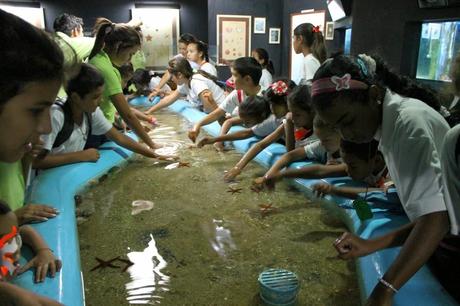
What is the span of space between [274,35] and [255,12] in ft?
3.09

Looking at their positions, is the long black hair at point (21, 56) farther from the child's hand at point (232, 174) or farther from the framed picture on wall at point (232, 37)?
the framed picture on wall at point (232, 37)

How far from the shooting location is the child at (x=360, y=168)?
8.15 feet

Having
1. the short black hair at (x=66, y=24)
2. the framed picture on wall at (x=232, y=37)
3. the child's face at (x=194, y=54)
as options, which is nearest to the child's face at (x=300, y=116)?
the short black hair at (x=66, y=24)

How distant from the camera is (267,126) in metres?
4.87

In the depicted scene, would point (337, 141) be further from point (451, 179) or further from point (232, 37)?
point (232, 37)

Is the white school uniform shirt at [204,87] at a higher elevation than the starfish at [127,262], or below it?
higher

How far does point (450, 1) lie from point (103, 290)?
5.19 m

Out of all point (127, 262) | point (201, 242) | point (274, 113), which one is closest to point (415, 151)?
point (201, 242)

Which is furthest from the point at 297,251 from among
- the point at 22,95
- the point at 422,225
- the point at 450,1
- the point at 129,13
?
the point at 129,13

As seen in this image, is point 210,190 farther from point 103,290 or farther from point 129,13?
point 129,13

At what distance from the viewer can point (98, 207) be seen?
136 inches

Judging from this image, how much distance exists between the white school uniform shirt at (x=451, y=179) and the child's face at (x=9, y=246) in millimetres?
1964

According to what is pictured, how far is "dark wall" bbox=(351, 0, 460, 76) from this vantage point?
5.55m

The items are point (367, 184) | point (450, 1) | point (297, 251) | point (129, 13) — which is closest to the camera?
point (297, 251)
